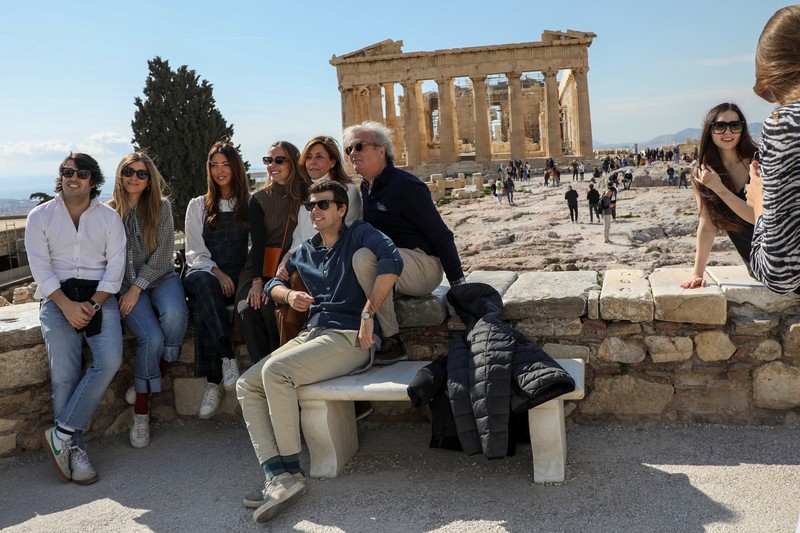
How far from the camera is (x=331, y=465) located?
152 inches

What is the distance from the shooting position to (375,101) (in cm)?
4978

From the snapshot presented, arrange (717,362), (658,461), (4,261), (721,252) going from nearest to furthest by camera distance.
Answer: (658,461)
(717,362)
(721,252)
(4,261)

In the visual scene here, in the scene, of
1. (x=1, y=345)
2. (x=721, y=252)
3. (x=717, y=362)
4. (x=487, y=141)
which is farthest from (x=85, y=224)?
(x=487, y=141)

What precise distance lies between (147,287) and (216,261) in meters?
0.57

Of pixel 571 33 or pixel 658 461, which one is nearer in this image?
pixel 658 461

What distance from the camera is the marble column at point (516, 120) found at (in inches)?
1847

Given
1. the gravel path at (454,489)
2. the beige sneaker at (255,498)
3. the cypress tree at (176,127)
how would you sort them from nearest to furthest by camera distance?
1. the gravel path at (454,489)
2. the beige sneaker at (255,498)
3. the cypress tree at (176,127)

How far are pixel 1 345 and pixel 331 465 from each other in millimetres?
2179

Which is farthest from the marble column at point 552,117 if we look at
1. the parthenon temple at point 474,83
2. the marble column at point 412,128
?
the marble column at point 412,128

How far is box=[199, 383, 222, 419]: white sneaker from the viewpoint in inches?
177

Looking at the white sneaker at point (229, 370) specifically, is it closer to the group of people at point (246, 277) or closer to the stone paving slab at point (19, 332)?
the group of people at point (246, 277)

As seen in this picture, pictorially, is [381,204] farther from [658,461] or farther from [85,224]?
[658,461]

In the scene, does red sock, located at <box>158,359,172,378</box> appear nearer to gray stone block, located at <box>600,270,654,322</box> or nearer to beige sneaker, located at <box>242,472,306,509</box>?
beige sneaker, located at <box>242,472,306,509</box>

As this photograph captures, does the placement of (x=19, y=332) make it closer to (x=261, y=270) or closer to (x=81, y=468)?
(x=81, y=468)
